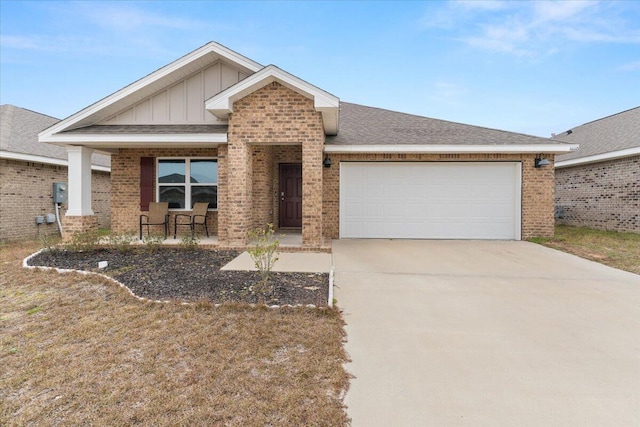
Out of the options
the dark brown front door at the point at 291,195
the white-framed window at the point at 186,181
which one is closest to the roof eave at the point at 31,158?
the white-framed window at the point at 186,181

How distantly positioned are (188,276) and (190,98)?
548 cm

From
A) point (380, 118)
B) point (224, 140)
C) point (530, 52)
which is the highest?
point (530, 52)

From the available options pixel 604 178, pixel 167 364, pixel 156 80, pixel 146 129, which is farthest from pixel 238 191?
pixel 604 178

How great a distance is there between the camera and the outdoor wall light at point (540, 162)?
30.8ft

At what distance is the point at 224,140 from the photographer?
25.9 ft

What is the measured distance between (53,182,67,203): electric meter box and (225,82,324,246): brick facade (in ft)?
26.6

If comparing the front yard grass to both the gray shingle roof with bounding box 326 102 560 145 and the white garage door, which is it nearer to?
the white garage door

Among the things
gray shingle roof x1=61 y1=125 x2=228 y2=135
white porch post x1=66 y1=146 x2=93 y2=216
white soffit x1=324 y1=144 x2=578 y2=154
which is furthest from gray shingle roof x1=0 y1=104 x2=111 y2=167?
white soffit x1=324 y1=144 x2=578 y2=154

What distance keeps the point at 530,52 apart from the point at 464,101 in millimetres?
7054

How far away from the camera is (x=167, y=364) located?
9.25ft

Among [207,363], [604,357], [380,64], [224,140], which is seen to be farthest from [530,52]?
[207,363]

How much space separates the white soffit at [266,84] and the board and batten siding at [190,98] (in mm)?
1387

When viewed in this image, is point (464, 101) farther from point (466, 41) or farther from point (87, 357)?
point (87, 357)

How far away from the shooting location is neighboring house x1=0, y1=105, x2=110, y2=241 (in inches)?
398
